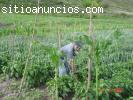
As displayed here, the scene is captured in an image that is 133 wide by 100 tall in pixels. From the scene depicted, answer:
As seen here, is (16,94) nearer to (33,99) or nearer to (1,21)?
(33,99)

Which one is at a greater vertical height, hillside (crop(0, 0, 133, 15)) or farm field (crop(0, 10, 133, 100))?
farm field (crop(0, 10, 133, 100))

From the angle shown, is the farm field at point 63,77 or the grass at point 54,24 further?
the grass at point 54,24

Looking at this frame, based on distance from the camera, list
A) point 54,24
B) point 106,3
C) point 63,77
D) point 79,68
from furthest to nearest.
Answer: point 106,3 → point 54,24 → point 79,68 → point 63,77

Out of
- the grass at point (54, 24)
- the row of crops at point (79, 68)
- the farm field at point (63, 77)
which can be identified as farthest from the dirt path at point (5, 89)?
the grass at point (54, 24)

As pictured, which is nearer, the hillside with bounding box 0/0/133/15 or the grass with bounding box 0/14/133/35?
the grass with bounding box 0/14/133/35

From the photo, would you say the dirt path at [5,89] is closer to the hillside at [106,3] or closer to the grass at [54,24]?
the grass at [54,24]

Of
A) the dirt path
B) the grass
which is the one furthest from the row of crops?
the grass

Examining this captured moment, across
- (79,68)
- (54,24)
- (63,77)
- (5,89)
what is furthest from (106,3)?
(63,77)

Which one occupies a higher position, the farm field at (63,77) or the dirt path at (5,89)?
the farm field at (63,77)

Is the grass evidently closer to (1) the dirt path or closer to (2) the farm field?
(2) the farm field

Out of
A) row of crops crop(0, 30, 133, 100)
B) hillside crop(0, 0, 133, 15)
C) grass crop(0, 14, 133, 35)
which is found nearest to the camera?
row of crops crop(0, 30, 133, 100)

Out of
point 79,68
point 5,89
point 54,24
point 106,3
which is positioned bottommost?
point 106,3

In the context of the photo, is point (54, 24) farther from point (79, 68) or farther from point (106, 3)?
point (106, 3)

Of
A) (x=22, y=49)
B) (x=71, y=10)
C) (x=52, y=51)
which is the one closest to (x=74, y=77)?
(x=52, y=51)
